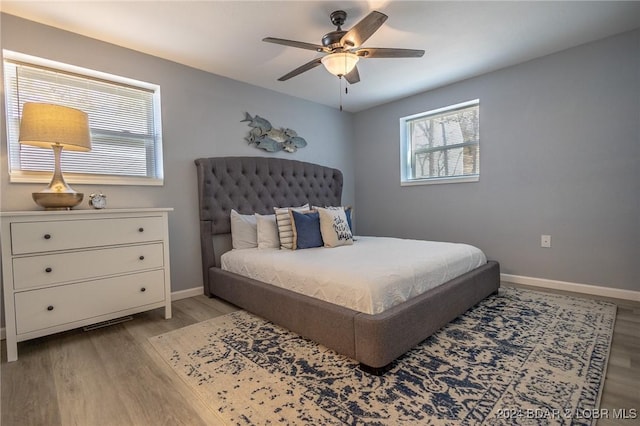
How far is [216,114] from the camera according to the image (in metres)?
3.23

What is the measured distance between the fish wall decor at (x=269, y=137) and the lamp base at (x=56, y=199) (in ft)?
5.95

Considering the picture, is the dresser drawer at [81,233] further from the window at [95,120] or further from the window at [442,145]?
the window at [442,145]

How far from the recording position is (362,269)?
Result: 1875 mm

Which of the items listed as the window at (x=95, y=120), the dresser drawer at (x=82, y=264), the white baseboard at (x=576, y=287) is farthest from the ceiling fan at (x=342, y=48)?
the white baseboard at (x=576, y=287)

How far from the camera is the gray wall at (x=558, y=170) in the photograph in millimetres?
2607

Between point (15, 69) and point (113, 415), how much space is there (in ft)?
8.47

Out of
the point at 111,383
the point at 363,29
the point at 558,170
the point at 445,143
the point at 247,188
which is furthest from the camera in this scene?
the point at 445,143

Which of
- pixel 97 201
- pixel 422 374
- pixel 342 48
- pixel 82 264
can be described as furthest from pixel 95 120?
pixel 422 374

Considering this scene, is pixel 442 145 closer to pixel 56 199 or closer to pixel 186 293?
pixel 186 293

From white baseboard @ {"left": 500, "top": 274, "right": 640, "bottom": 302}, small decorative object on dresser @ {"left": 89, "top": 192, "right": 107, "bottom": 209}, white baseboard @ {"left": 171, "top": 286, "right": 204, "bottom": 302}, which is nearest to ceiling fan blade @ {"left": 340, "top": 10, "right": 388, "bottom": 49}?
small decorative object on dresser @ {"left": 89, "top": 192, "right": 107, "bottom": 209}

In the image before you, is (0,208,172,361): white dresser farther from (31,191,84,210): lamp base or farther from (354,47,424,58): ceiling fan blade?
(354,47,424,58): ceiling fan blade

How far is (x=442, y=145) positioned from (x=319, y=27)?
7.51 feet

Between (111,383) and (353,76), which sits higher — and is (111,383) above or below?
below

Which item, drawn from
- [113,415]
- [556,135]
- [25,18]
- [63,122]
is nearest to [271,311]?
[113,415]
